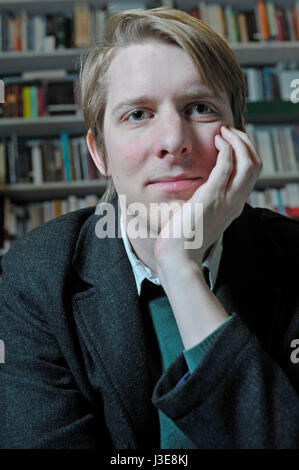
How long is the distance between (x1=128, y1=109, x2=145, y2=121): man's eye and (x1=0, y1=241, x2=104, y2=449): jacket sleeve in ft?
1.25

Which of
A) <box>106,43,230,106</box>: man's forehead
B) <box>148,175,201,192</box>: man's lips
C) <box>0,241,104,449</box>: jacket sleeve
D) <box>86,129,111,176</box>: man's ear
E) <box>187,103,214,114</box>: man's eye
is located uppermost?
<box>106,43,230,106</box>: man's forehead

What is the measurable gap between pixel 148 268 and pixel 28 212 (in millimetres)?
1961

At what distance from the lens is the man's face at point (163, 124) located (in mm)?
936

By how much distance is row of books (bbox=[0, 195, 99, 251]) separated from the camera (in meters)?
2.80

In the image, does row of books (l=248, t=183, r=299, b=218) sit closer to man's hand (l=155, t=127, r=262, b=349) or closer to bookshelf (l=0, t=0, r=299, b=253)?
bookshelf (l=0, t=0, r=299, b=253)

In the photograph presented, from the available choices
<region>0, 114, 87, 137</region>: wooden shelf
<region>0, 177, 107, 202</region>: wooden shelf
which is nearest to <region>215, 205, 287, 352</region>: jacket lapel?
<region>0, 177, 107, 202</region>: wooden shelf

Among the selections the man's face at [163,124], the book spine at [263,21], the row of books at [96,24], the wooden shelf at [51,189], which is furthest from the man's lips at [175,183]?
the book spine at [263,21]

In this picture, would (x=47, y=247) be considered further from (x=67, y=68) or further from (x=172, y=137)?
(x=67, y=68)

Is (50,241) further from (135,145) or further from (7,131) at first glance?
(7,131)

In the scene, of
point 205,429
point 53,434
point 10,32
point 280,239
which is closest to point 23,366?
point 53,434

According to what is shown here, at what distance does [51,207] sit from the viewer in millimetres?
2896

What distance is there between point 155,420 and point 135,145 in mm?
570

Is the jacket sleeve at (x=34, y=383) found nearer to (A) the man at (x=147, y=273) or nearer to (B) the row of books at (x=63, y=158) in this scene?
(A) the man at (x=147, y=273)

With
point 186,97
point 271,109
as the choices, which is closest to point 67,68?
point 271,109
